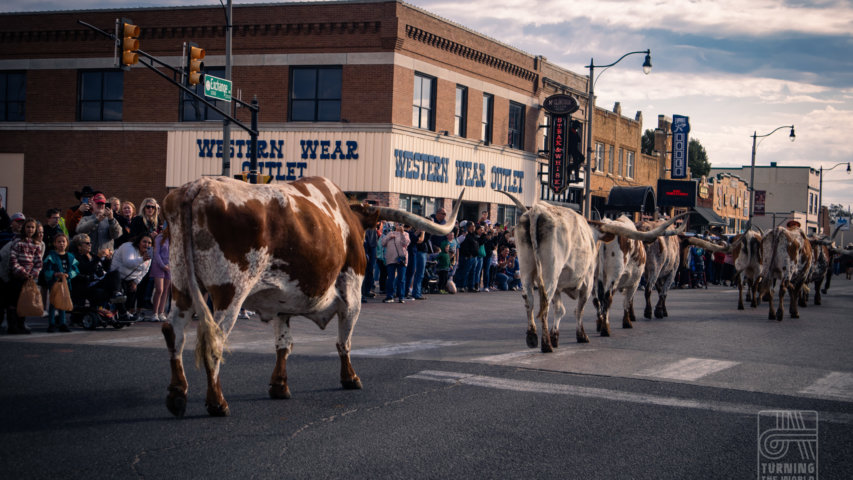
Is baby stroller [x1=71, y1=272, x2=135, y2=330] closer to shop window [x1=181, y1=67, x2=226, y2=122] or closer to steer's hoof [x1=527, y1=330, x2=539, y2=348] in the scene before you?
steer's hoof [x1=527, y1=330, x2=539, y2=348]

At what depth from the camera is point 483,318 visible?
14633 mm

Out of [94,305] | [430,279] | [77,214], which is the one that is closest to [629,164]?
[430,279]

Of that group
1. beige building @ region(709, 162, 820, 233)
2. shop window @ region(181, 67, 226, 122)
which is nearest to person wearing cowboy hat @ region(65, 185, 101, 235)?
shop window @ region(181, 67, 226, 122)

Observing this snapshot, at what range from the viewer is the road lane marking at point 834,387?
25.2ft

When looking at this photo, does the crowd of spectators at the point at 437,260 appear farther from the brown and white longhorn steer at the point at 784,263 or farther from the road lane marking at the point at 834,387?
the road lane marking at the point at 834,387

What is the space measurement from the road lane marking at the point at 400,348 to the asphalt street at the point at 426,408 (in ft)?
0.14

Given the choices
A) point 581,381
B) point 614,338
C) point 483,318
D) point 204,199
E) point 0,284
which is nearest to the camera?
point 204,199

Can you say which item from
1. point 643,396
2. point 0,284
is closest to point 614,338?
point 643,396

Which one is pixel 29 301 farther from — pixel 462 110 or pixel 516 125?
pixel 516 125

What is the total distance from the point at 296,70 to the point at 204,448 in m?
24.9

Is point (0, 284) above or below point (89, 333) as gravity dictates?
above

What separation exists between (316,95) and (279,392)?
74.5 ft

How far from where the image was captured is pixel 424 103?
29.9m

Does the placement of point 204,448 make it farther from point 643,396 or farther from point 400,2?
point 400,2
